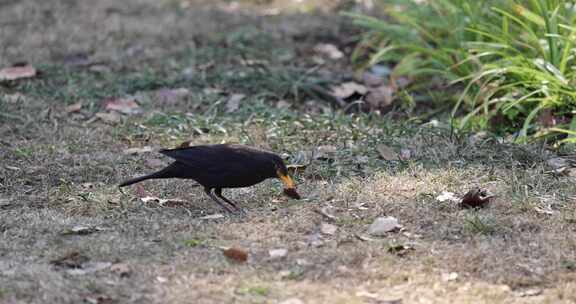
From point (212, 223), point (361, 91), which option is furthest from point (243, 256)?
point (361, 91)

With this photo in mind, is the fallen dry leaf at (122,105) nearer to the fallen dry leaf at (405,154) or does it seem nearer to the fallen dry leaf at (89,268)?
the fallen dry leaf at (405,154)

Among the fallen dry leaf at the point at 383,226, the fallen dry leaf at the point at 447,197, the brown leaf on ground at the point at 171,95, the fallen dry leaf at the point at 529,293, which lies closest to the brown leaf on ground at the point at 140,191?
the fallen dry leaf at the point at 383,226

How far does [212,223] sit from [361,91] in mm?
2731

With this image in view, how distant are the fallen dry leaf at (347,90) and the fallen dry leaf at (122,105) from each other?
147 cm

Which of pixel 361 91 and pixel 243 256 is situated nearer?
pixel 243 256

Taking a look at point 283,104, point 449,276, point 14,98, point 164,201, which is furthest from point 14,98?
point 449,276

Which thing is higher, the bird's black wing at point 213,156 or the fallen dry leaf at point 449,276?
the bird's black wing at point 213,156

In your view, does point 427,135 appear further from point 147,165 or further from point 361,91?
point 147,165

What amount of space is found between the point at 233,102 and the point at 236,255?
9.12 ft

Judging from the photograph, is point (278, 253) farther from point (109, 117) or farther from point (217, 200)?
point (109, 117)

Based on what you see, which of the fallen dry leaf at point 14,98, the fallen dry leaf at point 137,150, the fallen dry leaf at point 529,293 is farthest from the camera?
the fallen dry leaf at point 14,98

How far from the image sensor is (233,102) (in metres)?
6.66

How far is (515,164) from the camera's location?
17.3 feet

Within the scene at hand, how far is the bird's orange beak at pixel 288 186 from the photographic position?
15.4 feet
